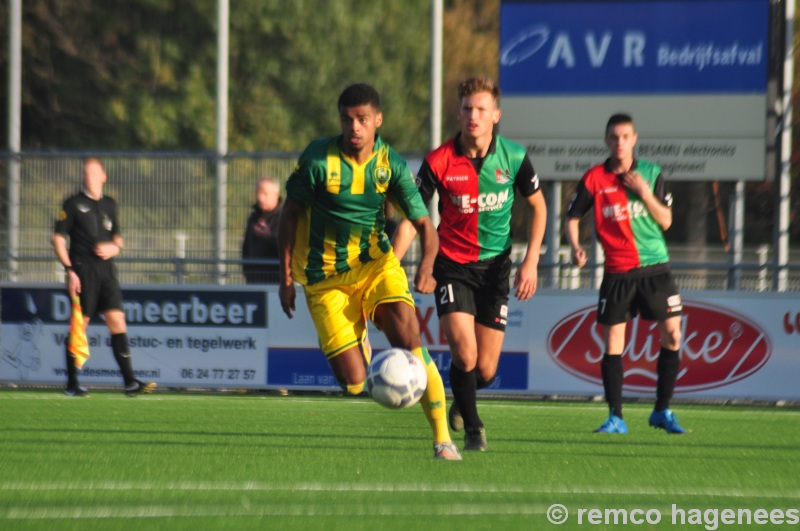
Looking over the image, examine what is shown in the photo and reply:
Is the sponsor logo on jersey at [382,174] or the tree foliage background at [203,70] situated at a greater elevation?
the tree foliage background at [203,70]

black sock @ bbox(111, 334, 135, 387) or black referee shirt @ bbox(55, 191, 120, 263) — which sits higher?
black referee shirt @ bbox(55, 191, 120, 263)

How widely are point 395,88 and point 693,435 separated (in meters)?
29.5

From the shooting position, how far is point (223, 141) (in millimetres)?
15570

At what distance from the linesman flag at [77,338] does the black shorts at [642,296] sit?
16.6 ft

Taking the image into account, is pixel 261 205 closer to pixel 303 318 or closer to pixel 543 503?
pixel 303 318

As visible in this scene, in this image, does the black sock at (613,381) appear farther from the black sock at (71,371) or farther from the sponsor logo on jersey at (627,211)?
the black sock at (71,371)

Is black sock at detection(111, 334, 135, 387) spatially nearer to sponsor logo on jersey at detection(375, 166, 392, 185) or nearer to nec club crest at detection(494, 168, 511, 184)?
nec club crest at detection(494, 168, 511, 184)

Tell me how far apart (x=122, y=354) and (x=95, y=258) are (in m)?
0.89

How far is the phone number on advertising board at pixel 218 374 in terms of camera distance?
41.1 feet

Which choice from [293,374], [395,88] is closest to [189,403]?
[293,374]

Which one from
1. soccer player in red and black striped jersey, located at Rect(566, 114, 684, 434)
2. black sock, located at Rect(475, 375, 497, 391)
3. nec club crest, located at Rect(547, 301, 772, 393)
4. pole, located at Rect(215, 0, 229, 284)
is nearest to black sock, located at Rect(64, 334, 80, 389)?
pole, located at Rect(215, 0, 229, 284)

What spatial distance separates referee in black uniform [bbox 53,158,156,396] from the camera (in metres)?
11.7

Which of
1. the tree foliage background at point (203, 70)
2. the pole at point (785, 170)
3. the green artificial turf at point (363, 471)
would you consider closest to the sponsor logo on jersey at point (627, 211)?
the green artificial turf at point (363, 471)

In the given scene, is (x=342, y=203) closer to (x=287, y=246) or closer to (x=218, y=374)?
(x=287, y=246)
